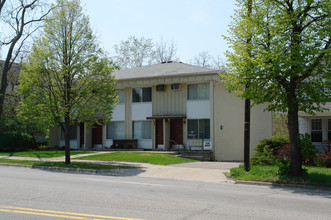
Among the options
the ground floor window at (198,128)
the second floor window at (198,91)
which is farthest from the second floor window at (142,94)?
the ground floor window at (198,128)

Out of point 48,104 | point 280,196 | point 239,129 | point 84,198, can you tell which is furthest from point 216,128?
point 84,198

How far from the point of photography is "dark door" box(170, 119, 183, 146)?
26406 mm

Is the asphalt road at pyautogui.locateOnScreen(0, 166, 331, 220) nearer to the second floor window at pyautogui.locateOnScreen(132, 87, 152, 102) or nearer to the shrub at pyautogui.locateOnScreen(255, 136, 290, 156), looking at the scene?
the shrub at pyautogui.locateOnScreen(255, 136, 290, 156)

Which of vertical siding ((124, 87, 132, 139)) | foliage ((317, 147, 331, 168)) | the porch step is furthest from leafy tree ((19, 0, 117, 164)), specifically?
foliage ((317, 147, 331, 168))

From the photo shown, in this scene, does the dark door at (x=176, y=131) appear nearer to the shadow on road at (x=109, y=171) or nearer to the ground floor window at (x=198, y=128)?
the ground floor window at (x=198, y=128)

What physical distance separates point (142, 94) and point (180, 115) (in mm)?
3962

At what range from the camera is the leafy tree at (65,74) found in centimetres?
1808

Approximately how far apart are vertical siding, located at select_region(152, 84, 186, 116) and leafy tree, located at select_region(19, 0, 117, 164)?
8.20 metres

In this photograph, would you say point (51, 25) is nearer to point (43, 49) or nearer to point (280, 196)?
point (43, 49)

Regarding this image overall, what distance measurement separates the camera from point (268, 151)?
60.0ft

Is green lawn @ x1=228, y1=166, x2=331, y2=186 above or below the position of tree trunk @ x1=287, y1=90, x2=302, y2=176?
below

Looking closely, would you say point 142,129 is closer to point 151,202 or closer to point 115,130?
point 115,130

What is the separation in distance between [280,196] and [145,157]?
11525 millimetres

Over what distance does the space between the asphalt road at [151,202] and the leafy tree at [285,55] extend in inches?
140
